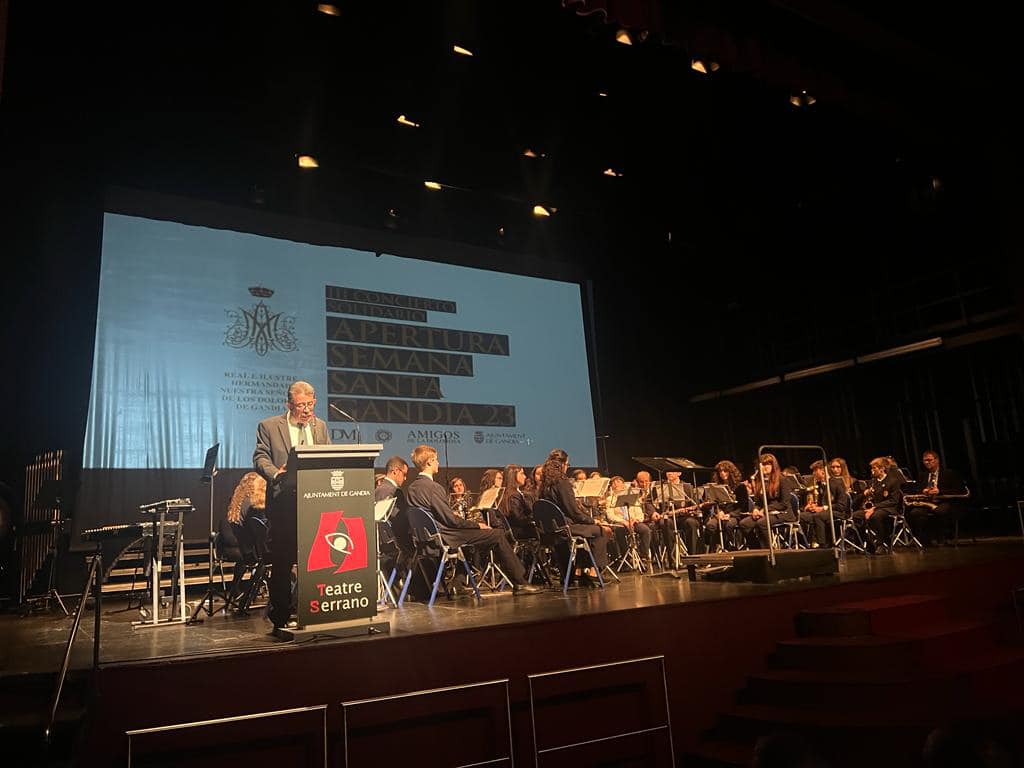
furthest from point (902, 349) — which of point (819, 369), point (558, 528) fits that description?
point (558, 528)

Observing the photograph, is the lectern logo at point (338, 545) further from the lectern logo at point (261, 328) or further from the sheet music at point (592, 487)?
the lectern logo at point (261, 328)

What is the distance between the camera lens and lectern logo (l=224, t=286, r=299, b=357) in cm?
888

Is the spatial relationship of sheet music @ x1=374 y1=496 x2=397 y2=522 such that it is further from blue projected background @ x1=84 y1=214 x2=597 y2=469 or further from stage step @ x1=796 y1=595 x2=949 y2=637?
blue projected background @ x1=84 y1=214 x2=597 y2=469

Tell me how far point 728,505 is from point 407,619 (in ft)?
17.1

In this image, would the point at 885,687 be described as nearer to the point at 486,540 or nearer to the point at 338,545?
the point at 338,545

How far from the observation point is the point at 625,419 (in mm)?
12898

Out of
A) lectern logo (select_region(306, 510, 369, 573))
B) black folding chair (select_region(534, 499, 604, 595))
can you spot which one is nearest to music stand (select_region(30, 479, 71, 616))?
lectern logo (select_region(306, 510, 369, 573))

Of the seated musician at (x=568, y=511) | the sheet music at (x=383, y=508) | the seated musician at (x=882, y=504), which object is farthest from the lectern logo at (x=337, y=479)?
the seated musician at (x=882, y=504)

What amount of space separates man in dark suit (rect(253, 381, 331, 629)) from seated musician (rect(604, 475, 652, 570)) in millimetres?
4861

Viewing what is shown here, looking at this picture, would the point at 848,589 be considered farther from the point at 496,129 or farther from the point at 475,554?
the point at 496,129

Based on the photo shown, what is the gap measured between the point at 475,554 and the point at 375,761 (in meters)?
3.40

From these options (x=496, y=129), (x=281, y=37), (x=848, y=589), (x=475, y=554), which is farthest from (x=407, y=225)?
(x=848, y=589)

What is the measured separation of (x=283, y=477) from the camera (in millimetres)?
3881

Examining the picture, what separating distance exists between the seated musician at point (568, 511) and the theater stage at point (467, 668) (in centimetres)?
127
